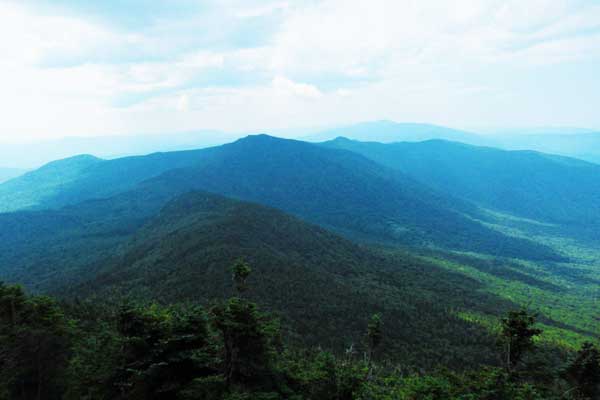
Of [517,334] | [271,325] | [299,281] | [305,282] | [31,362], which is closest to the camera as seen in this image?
[271,325]

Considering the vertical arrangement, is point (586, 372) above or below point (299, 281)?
above

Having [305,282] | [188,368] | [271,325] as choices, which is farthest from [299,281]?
[188,368]

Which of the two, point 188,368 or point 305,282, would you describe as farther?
point 305,282

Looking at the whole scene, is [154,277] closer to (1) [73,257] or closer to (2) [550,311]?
(1) [73,257]

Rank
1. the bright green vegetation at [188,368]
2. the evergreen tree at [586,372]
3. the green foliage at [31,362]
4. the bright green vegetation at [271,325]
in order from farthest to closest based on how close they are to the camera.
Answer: the evergreen tree at [586,372]
the green foliage at [31,362]
the bright green vegetation at [271,325]
the bright green vegetation at [188,368]

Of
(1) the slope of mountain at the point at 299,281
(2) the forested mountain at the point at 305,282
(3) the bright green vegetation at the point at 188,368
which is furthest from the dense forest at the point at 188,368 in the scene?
(1) the slope of mountain at the point at 299,281

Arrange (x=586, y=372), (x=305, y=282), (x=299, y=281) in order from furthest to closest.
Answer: (x=305, y=282) → (x=299, y=281) → (x=586, y=372)

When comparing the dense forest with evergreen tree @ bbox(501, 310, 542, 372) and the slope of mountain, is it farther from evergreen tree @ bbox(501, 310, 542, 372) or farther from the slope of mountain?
the slope of mountain

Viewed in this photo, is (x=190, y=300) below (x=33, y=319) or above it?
below

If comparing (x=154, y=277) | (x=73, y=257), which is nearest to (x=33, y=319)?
(x=154, y=277)

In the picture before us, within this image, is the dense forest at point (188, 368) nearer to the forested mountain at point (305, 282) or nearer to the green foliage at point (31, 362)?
the green foliage at point (31, 362)

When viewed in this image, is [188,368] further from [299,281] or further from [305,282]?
[305,282]
